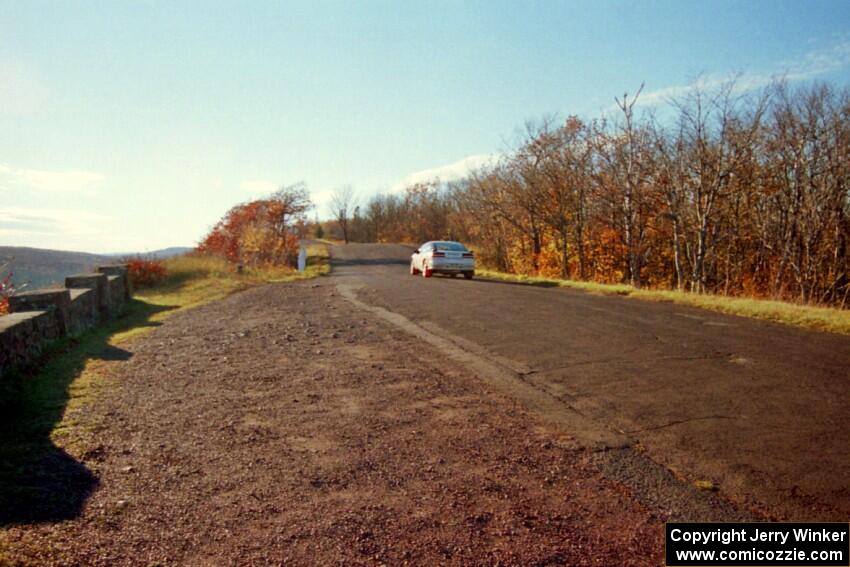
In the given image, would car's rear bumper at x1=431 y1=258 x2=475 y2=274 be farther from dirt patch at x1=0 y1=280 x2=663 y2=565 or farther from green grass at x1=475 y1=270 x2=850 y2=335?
dirt patch at x1=0 y1=280 x2=663 y2=565


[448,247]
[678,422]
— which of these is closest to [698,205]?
[448,247]

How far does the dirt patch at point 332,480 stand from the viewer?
2.76 m

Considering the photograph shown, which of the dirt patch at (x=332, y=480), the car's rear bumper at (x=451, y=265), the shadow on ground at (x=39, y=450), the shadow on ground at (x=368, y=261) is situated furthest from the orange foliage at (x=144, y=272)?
the dirt patch at (x=332, y=480)

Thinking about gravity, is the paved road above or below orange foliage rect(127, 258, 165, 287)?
below

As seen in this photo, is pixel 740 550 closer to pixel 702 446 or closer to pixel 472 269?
pixel 702 446

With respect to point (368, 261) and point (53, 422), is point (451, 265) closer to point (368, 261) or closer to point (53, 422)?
point (53, 422)

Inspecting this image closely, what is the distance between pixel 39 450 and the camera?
13.2ft

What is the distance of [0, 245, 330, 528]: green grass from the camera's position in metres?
3.24

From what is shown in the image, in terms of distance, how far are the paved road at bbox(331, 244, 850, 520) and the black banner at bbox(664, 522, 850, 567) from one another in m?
0.12

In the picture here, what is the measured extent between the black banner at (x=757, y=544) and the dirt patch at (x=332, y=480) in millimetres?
129

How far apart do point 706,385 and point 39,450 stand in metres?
5.96

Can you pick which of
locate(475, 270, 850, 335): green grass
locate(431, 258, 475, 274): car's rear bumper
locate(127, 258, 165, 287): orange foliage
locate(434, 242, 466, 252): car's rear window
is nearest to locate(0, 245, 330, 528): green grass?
locate(475, 270, 850, 335): green grass

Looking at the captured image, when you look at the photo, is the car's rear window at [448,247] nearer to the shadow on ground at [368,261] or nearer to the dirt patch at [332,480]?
the dirt patch at [332,480]

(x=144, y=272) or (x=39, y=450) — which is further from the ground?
(x=144, y=272)
